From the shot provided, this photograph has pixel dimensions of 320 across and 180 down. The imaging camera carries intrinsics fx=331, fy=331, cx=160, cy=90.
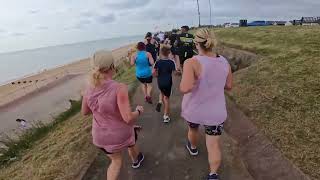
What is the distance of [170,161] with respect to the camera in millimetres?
5652

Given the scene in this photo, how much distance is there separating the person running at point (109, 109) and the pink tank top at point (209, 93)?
804 mm

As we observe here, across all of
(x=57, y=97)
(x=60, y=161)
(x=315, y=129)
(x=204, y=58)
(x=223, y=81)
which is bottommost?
(x=57, y=97)

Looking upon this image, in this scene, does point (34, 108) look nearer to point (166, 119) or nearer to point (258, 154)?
point (166, 119)

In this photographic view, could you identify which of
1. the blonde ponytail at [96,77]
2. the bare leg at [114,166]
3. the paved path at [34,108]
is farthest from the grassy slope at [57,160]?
the paved path at [34,108]

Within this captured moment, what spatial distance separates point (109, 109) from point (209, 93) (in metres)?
1.31

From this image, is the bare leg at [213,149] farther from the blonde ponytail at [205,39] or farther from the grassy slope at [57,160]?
the grassy slope at [57,160]

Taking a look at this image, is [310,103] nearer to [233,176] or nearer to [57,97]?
[233,176]

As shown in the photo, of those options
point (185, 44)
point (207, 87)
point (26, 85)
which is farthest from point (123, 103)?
point (26, 85)

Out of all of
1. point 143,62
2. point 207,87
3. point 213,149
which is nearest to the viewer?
point 207,87

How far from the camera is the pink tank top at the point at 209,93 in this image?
164 inches

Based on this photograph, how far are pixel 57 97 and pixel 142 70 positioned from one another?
21.2 metres

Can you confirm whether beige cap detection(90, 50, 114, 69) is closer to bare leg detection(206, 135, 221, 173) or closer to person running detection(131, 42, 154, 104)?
bare leg detection(206, 135, 221, 173)

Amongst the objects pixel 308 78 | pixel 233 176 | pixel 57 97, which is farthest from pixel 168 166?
pixel 57 97

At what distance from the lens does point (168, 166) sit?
216 inches
